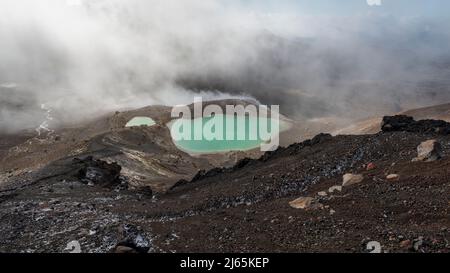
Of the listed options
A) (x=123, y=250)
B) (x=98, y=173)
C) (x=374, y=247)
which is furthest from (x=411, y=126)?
(x=98, y=173)

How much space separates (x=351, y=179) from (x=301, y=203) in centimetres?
260

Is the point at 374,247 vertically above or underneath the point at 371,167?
underneath

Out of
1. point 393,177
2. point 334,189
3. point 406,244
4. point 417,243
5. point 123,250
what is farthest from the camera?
point 334,189

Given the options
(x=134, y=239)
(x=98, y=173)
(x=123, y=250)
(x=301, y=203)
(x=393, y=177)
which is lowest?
(x=98, y=173)

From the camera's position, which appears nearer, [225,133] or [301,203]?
[301,203]

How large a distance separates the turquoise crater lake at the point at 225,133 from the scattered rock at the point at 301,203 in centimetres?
4200

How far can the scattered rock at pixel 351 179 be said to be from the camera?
19469 mm

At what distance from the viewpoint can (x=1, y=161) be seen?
56.0 m

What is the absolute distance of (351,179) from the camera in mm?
19688

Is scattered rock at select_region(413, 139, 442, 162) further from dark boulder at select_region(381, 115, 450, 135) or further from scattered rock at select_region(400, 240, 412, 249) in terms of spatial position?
scattered rock at select_region(400, 240, 412, 249)

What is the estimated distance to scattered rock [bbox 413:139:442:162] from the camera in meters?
19.5

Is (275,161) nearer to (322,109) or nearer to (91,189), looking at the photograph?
(91,189)

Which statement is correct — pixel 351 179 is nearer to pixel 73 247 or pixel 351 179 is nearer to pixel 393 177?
pixel 393 177
